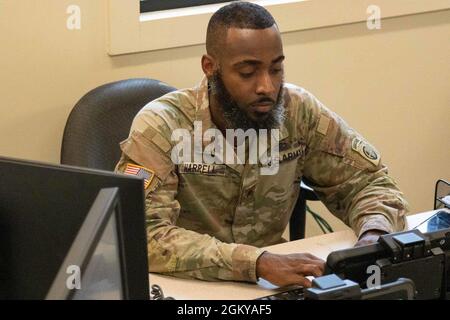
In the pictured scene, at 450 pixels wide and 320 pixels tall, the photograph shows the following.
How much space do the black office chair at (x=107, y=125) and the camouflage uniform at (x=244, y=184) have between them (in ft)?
0.49

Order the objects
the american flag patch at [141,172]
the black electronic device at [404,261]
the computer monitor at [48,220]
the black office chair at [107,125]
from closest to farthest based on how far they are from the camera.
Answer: the computer monitor at [48,220] → the black electronic device at [404,261] → the american flag patch at [141,172] → the black office chair at [107,125]

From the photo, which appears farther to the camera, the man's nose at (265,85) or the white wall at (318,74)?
the white wall at (318,74)

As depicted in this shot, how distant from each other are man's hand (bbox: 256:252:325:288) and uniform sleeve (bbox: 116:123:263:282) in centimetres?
2

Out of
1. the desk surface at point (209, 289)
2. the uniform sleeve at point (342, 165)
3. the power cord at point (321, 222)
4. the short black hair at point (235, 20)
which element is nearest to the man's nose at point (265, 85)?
the short black hair at point (235, 20)

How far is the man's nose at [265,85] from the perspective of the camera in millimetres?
1756

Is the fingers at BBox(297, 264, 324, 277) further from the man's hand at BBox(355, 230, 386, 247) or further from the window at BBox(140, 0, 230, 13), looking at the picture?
the window at BBox(140, 0, 230, 13)

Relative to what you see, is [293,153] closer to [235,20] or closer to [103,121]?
[235,20]

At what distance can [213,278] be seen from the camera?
1.62 m

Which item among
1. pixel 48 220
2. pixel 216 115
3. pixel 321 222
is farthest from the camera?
pixel 321 222

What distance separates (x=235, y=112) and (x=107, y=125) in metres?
0.49

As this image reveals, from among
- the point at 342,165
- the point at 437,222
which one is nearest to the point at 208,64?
the point at 342,165

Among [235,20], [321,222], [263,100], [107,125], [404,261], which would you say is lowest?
[321,222]

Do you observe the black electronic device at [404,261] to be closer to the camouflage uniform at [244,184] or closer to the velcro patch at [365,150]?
the camouflage uniform at [244,184]

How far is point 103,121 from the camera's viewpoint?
2.17m
